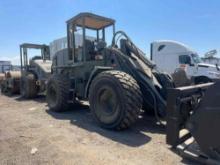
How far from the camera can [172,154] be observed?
3.78 m

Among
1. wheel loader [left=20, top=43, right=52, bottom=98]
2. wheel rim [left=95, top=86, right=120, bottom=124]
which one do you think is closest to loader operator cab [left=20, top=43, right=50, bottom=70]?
wheel loader [left=20, top=43, right=52, bottom=98]

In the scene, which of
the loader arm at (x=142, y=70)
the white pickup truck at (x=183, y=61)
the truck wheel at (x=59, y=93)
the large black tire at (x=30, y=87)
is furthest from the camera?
the white pickup truck at (x=183, y=61)

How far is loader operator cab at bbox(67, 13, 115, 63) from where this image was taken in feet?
22.6

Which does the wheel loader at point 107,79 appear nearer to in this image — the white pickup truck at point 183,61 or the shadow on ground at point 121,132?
the shadow on ground at point 121,132

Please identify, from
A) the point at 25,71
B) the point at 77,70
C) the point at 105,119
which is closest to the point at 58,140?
the point at 105,119

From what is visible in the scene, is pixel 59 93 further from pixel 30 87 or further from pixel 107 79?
pixel 30 87

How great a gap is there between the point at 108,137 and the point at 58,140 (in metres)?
0.97

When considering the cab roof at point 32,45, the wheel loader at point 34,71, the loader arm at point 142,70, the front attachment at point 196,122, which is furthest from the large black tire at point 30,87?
the front attachment at point 196,122

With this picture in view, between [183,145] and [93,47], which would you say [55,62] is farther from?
[183,145]

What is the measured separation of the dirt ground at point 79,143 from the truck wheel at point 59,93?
2.50 feet

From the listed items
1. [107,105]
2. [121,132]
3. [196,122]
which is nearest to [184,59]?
[107,105]

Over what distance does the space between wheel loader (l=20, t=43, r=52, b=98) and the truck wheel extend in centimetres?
368

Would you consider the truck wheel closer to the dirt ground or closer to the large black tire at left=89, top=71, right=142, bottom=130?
the dirt ground

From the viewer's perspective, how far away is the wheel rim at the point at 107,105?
4.90 metres
